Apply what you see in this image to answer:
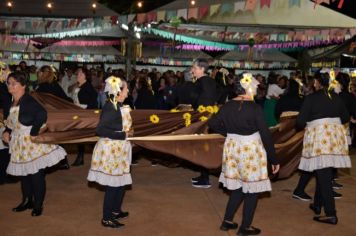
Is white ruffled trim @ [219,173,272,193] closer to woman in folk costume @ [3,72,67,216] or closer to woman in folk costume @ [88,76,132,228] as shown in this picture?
woman in folk costume @ [88,76,132,228]

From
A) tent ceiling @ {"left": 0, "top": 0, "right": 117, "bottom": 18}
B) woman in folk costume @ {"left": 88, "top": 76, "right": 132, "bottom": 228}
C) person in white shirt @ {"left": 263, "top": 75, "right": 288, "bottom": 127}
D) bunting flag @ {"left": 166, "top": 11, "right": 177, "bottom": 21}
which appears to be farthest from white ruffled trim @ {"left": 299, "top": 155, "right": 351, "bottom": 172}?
tent ceiling @ {"left": 0, "top": 0, "right": 117, "bottom": 18}

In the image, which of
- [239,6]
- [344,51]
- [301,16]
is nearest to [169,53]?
[344,51]

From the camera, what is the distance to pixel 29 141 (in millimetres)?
5277

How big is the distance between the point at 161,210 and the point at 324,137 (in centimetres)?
213

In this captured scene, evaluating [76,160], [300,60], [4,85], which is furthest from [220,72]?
[300,60]

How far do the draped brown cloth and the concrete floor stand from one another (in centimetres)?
59

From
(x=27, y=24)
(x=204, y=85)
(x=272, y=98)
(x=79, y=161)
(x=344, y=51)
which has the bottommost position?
(x=79, y=161)

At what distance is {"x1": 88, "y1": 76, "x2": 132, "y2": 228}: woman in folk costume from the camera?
4.86 meters

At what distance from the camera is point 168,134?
22.1 feet

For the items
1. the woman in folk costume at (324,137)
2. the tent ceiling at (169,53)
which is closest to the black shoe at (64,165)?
the woman in folk costume at (324,137)

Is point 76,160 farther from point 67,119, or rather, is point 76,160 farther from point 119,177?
point 119,177

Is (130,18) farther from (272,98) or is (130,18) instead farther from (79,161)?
(79,161)

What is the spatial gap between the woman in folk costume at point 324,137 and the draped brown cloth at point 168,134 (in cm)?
129

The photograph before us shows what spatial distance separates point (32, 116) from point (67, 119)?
104 centimetres
